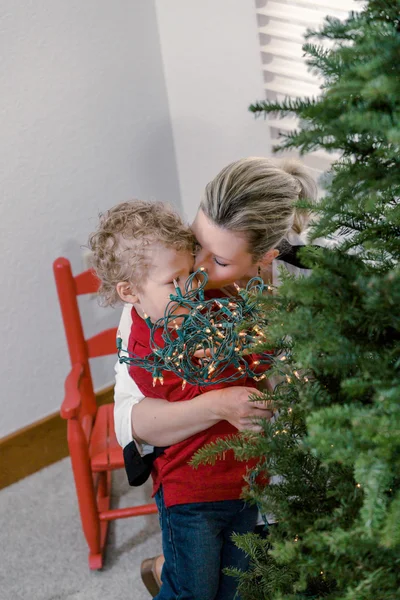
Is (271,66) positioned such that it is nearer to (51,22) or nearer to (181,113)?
(181,113)

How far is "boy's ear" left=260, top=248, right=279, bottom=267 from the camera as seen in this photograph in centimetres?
146

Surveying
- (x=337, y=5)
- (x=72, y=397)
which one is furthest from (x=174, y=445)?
(x=337, y=5)

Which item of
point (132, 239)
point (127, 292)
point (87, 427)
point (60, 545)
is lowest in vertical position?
point (60, 545)

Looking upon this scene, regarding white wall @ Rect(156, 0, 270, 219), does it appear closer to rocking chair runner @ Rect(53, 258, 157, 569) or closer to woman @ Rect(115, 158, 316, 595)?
rocking chair runner @ Rect(53, 258, 157, 569)

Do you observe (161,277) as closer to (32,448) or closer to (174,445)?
(174,445)

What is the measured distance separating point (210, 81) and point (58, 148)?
20.0 inches

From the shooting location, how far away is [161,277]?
1326mm

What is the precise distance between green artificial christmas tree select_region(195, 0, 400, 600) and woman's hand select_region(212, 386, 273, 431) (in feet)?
1.19

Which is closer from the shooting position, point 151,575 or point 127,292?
point 127,292

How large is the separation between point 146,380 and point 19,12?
123 centimetres

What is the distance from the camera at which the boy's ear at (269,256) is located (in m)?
1.46

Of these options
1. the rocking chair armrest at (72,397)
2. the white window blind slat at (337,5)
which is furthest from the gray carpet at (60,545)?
the white window blind slat at (337,5)

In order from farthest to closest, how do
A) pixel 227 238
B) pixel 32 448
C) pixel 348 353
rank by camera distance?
pixel 32 448 < pixel 227 238 < pixel 348 353

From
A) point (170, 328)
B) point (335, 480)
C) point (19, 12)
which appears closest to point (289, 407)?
point (335, 480)
